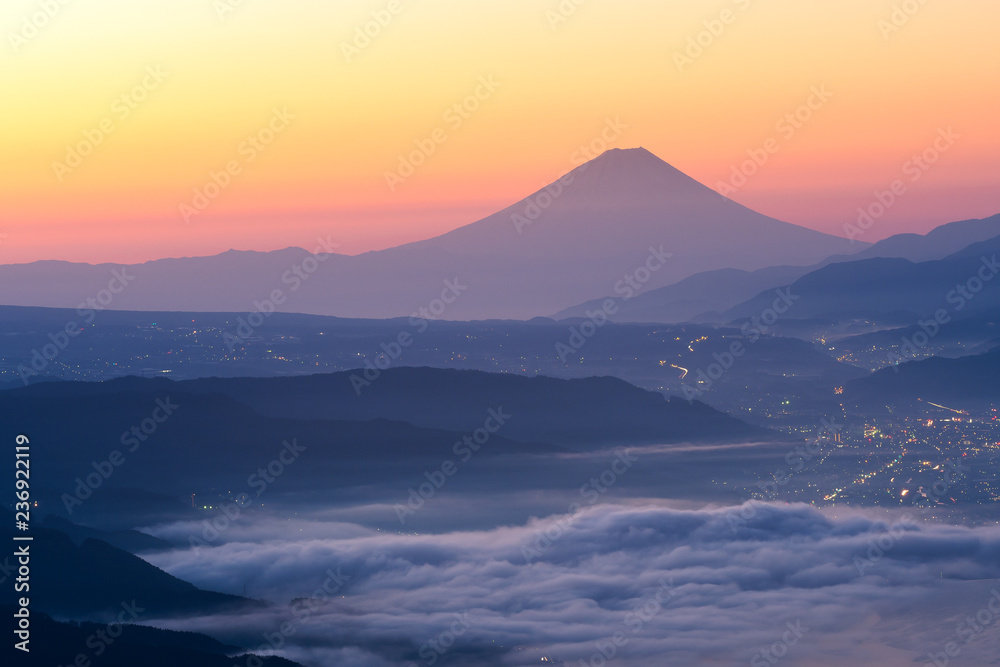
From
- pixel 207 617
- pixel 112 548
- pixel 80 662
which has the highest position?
pixel 112 548

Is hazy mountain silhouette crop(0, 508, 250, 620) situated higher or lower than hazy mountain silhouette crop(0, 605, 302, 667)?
higher

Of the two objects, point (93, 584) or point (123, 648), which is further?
point (93, 584)

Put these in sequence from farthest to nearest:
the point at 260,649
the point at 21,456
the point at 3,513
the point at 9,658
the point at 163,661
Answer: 1. the point at 3,513
2. the point at 260,649
3. the point at 163,661
4. the point at 9,658
5. the point at 21,456

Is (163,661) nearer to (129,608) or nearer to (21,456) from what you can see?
(129,608)

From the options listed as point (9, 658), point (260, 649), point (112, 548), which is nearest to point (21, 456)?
point (9, 658)

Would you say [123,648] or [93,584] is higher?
[93,584]

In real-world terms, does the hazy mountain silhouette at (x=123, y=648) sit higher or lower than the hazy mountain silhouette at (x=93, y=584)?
lower

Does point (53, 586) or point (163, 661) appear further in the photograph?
point (53, 586)

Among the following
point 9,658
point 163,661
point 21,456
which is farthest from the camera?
point 163,661

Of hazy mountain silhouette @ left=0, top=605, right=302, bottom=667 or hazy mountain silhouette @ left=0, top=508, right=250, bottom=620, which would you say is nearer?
hazy mountain silhouette @ left=0, top=605, right=302, bottom=667

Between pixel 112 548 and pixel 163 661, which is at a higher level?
pixel 112 548

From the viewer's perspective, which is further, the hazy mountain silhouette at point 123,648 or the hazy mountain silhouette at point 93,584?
the hazy mountain silhouette at point 93,584
